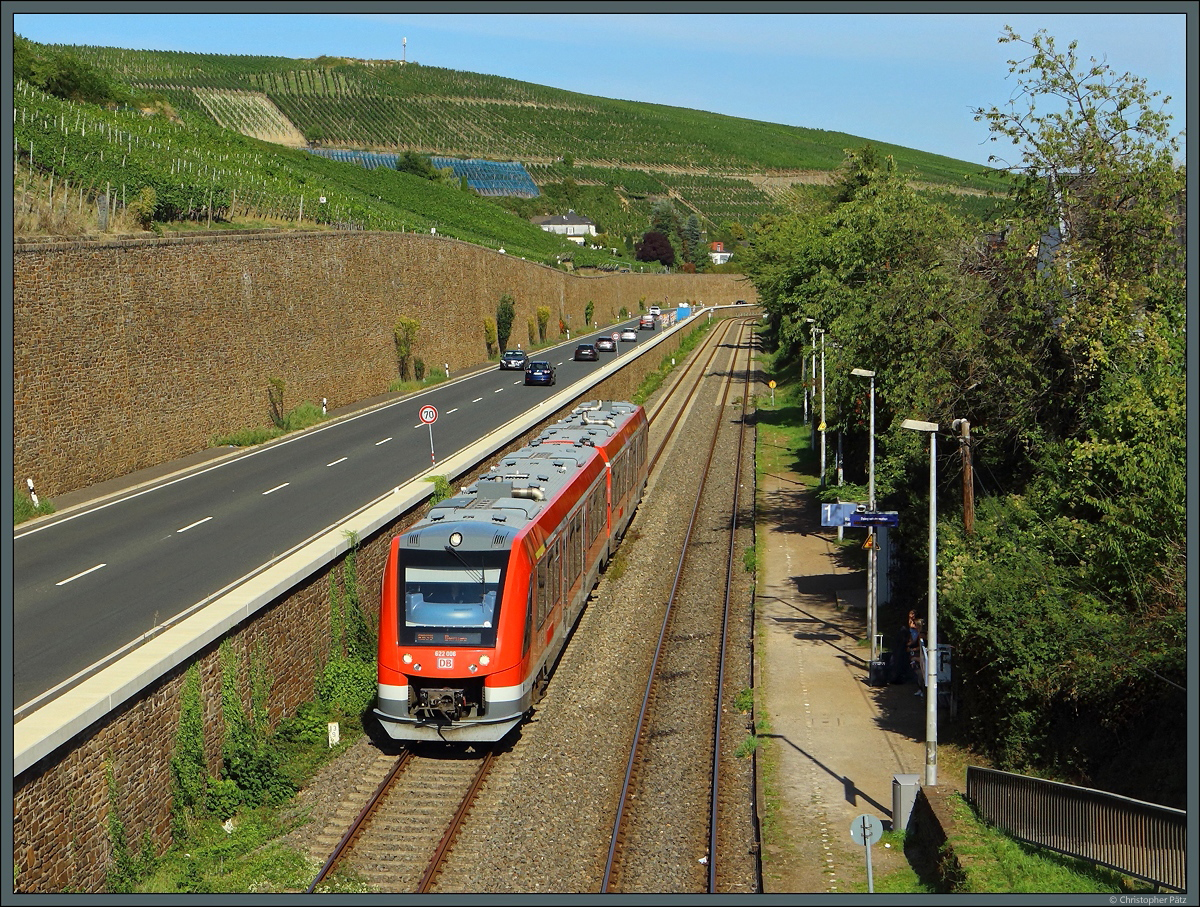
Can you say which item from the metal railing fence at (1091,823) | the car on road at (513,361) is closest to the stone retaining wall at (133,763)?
the metal railing fence at (1091,823)

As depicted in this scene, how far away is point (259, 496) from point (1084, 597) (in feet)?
59.2

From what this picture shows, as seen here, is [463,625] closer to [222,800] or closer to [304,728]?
[304,728]

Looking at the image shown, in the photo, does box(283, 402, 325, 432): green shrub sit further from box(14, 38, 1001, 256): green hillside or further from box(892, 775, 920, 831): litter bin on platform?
box(892, 775, 920, 831): litter bin on platform

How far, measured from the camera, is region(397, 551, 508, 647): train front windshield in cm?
1554

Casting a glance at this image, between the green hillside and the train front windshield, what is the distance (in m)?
32.4

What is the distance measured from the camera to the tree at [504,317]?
71.1 meters

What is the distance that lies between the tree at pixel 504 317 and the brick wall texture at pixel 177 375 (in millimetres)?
5451

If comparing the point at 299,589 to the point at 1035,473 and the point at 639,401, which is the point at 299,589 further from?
the point at 639,401

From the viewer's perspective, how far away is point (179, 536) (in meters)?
22.3

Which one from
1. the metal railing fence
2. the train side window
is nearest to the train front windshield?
the train side window

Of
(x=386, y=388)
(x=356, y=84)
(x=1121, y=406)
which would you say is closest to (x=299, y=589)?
(x=1121, y=406)

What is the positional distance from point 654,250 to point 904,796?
137 metres

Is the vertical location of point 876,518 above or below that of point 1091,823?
above

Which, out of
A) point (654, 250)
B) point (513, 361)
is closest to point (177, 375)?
point (513, 361)
